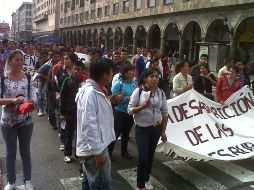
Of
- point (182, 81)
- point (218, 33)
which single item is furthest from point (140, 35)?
point (182, 81)

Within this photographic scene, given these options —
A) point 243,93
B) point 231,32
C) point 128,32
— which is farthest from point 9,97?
point 128,32

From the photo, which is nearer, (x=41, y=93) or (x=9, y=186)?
(x=9, y=186)

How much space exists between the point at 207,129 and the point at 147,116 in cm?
182

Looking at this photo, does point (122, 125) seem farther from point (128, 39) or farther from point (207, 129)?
point (128, 39)

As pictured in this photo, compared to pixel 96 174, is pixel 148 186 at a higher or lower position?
lower

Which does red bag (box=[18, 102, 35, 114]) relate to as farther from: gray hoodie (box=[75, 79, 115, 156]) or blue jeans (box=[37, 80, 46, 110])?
blue jeans (box=[37, 80, 46, 110])

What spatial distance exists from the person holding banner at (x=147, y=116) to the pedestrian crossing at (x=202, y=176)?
50 cm

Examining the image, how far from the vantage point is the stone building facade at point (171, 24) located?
88.3 ft

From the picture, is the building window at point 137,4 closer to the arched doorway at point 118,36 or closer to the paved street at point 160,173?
the arched doorway at point 118,36

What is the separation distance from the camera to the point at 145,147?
4.98m

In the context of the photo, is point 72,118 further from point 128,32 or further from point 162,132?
point 128,32

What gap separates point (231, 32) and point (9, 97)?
79.8 feet

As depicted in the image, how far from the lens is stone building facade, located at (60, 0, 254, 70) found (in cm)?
2692

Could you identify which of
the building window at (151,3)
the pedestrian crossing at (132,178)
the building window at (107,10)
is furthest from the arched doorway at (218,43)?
the building window at (107,10)
